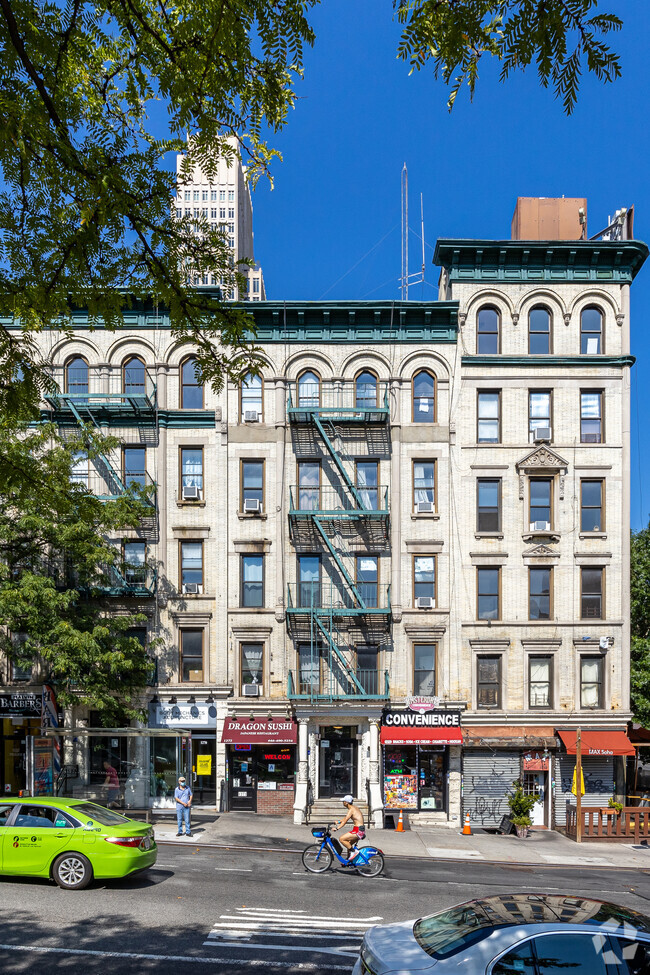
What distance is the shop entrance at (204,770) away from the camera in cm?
2583

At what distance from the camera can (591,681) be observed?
26.5 meters

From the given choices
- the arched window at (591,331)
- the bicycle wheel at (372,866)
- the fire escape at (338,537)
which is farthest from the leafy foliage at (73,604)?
the arched window at (591,331)

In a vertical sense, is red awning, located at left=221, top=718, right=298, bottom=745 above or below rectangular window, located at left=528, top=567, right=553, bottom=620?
below

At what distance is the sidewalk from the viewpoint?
2023 centimetres

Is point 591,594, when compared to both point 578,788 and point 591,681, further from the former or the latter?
point 578,788

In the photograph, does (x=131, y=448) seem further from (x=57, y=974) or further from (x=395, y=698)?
(x=57, y=974)

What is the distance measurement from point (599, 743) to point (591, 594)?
4.83 m

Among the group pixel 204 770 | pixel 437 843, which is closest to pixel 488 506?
pixel 437 843

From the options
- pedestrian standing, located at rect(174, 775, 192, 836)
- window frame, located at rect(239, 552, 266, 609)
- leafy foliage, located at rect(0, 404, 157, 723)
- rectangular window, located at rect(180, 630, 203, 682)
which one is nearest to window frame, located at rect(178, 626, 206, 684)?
rectangular window, located at rect(180, 630, 203, 682)

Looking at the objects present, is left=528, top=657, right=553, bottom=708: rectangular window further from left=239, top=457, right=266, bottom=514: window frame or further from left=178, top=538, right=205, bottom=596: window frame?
left=178, top=538, right=205, bottom=596: window frame

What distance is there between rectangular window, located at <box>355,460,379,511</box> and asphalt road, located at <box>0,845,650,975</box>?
11839mm

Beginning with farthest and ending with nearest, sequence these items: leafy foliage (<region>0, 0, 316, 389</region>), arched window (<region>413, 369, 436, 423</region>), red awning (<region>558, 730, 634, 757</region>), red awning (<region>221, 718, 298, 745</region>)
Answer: arched window (<region>413, 369, 436, 423</region>), red awning (<region>221, 718, 298, 745</region>), red awning (<region>558, 730, 634, 757</region>), leafy foliage (<region>0, 0, 316, 389</region>)

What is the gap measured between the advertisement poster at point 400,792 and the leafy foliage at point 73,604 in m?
8.48

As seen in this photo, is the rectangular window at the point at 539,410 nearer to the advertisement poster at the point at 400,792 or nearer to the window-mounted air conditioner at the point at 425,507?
the window-mounted air conditioner at the point at 425,507
